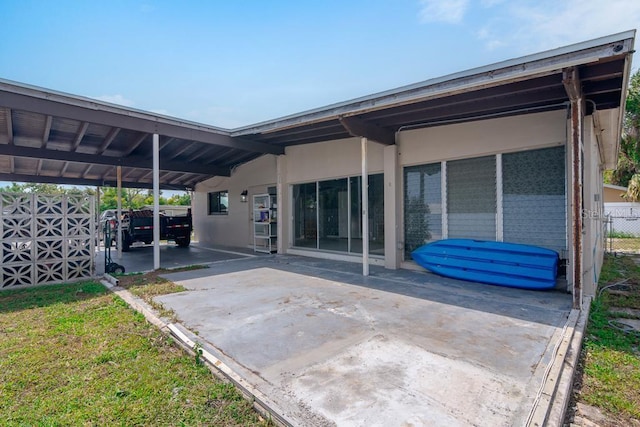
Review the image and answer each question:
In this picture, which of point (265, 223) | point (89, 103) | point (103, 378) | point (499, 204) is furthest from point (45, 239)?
point (499, 204)

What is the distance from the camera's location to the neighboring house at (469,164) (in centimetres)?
423

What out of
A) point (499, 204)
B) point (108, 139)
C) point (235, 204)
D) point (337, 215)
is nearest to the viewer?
point (499, 204)

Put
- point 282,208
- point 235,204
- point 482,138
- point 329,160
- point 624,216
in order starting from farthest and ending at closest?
point 624,216
point 235,204
point 282,208
point 329,160
point 482,138

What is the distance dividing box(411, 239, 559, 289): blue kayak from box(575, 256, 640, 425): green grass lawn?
784 millimetres

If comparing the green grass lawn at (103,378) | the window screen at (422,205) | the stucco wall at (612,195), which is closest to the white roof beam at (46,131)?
the green grass lawn at (103,378)

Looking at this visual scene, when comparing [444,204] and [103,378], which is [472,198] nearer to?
[444,204]

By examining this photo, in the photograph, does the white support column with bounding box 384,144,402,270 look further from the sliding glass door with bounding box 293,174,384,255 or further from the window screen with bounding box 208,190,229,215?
the window screen with bounding box 208,190,229,215

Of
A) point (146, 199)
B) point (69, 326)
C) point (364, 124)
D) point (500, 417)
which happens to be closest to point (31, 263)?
point (69, 326)

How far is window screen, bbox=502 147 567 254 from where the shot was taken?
544 centimetres

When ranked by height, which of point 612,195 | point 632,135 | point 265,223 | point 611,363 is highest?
point 632,135

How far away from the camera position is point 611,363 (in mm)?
2959

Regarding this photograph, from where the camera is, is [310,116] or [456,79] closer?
[456,79]

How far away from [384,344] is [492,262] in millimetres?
3547

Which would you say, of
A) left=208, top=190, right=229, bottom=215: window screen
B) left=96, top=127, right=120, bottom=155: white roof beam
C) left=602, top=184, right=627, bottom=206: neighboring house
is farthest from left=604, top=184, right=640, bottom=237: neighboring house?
left=96, top=127, right=120, bottom=155: white roof beam
